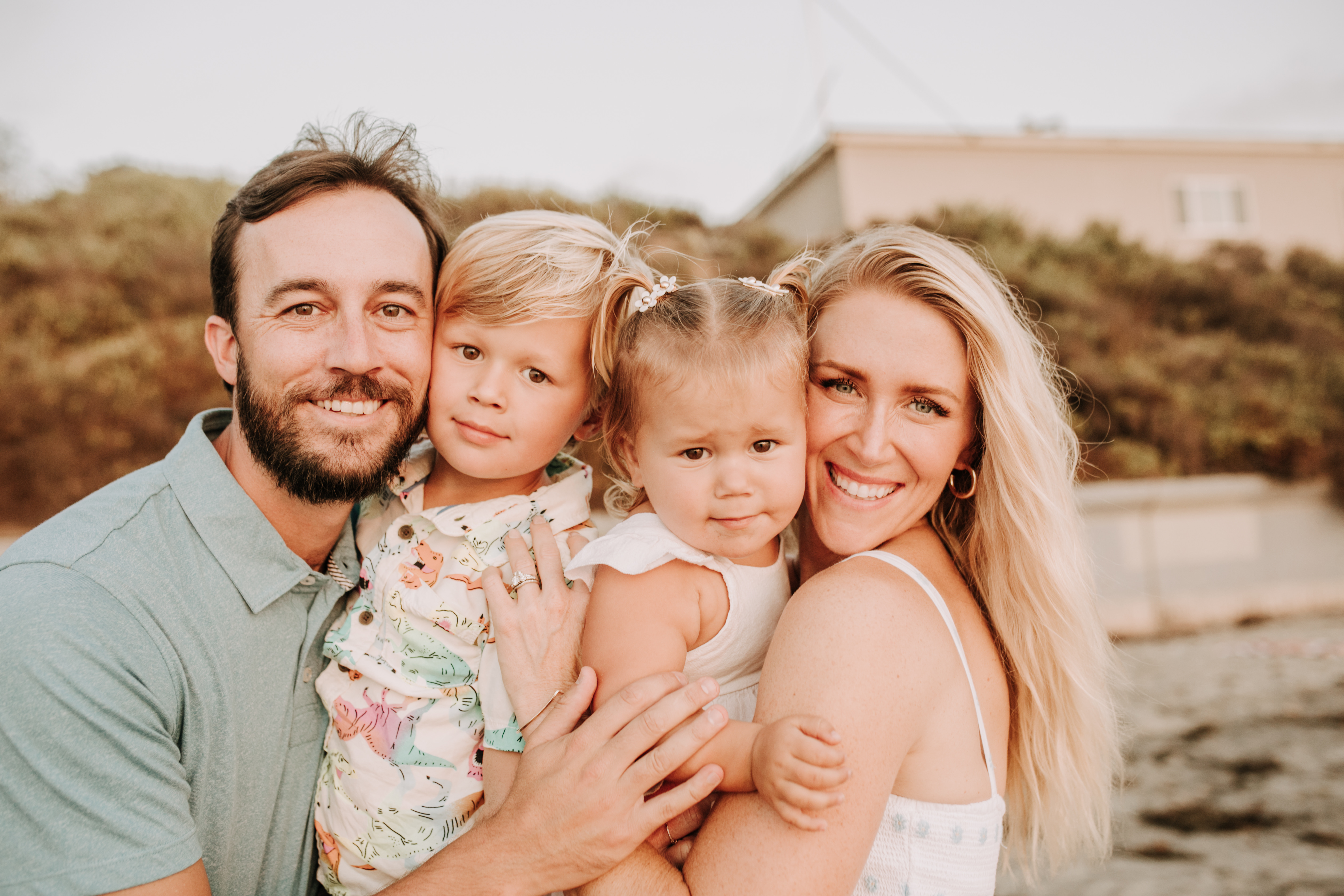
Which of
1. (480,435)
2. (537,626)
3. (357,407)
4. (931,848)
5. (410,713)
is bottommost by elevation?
(931,848)

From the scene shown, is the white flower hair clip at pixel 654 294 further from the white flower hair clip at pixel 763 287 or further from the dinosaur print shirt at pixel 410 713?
the dinosaur print shirt at pixel 410 713

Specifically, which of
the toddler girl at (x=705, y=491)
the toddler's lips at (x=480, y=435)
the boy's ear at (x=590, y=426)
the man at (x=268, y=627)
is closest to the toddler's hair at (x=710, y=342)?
the toddler girl at (x=705, y=491)

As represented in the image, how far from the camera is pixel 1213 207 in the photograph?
69.5ft

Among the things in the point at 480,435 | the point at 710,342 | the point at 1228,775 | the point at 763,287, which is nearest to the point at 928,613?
the point at 710,342

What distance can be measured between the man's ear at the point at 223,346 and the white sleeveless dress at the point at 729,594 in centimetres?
131

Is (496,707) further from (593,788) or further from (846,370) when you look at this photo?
(846,370)

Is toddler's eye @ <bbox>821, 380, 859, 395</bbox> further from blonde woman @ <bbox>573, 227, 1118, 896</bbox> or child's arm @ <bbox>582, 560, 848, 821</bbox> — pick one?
child's arm @ <bbox>582, 560, 848, 821</bbox>

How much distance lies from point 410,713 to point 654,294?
1.38 m

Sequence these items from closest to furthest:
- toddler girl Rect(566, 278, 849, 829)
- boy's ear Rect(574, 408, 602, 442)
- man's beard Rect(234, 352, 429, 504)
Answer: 1. toddler girl Rect(566, 278, 849, 829)
2. man's beard Rect(234, 352, 429, 504)
3. boy's ear Rect(574, 408, 602, 442)

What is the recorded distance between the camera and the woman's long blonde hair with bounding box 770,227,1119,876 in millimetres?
2193

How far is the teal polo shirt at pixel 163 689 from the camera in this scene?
5.75ft

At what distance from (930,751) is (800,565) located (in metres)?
0.84

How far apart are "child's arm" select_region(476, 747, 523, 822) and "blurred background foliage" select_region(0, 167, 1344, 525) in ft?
16.9

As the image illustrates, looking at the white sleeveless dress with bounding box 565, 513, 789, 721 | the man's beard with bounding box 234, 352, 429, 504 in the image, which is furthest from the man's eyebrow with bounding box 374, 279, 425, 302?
the white sleeveless dress with bounding box 565, 513, 789, 721
